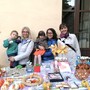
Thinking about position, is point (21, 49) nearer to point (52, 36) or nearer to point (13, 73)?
point (52, 36)

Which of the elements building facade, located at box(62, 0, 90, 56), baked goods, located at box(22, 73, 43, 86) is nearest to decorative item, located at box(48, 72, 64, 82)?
baked goods, located at box(22, 73, 43, 86)

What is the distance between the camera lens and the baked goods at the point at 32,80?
6.46 feet

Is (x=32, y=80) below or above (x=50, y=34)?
below

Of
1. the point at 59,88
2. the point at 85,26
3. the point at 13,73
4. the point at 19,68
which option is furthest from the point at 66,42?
the point at 59,88

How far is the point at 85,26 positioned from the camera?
375 cm

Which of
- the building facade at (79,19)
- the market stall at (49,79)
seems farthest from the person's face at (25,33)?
the market stall at (49,79)

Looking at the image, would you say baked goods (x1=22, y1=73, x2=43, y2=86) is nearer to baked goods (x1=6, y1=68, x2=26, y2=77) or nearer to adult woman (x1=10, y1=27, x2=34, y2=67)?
baked goods (x1=6, y1=68, x2=26, y2=77)

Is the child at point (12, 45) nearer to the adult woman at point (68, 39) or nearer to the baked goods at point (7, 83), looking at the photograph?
the adult woman at point (68, 39)

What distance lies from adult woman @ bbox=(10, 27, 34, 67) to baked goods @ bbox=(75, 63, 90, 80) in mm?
1342

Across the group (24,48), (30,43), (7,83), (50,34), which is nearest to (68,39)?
(50,34)

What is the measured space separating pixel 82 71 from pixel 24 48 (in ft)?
4.75

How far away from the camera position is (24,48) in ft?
11.4

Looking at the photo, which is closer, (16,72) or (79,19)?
(16,72)

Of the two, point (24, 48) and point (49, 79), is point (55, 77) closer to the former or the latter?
point (49, 79)
